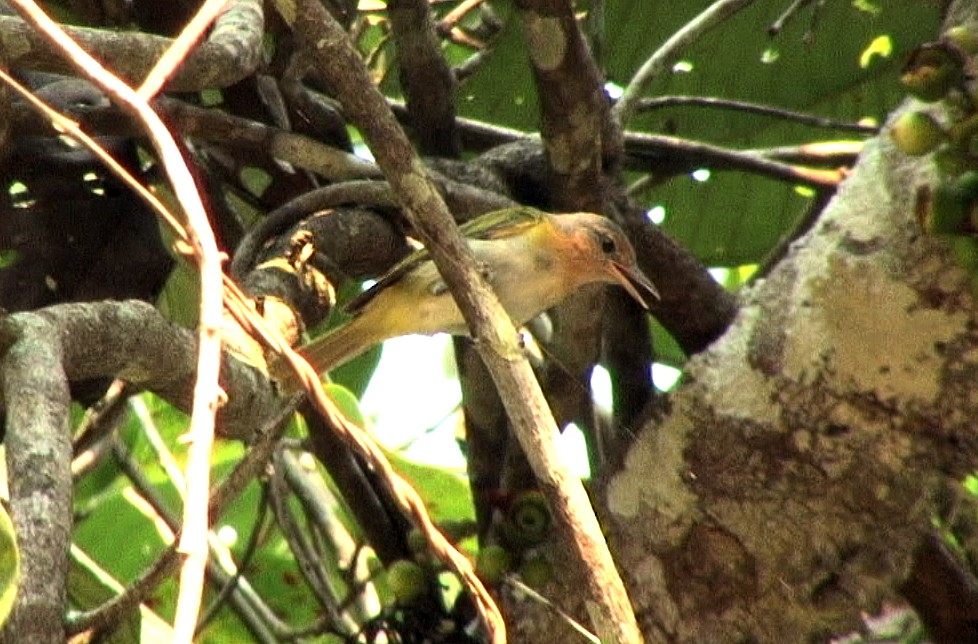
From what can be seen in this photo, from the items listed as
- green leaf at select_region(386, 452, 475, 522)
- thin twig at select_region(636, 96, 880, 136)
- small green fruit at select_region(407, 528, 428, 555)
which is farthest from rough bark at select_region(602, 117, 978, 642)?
green leaf at select_region(386, 452, 475, 522)

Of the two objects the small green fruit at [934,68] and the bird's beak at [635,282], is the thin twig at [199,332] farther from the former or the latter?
the bird's beak at [635,282]

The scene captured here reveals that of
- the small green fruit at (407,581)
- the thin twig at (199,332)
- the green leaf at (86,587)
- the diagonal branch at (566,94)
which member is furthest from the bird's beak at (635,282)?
the thin twig at (199,332)

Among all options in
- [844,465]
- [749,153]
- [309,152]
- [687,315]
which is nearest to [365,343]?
[309,152]

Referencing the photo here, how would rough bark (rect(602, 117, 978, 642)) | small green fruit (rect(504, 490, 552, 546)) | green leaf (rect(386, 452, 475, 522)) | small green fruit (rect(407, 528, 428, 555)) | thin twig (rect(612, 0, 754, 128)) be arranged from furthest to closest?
green leaf (rect(386, 452, 475, 522)) < thin twig (rect(612, 0, 754, 128)) < small green fruit (rect(407, 528, 428, 555)) < small green fruit (rect(504, 490, 552, 546)) < rough bark (rect(602, 117, 978, 642))

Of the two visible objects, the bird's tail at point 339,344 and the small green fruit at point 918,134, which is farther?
the bird's tail at point 339,344

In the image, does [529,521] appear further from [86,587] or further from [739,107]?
[739,107]

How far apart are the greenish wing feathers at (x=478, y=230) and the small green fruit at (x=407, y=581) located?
584mm

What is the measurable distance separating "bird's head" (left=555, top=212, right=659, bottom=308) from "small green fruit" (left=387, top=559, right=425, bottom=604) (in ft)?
2.16

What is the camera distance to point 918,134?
76.1 inches

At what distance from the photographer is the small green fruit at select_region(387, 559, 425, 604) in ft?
7.91

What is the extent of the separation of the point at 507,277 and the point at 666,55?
57 cm

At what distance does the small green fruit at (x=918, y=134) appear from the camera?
193 cm

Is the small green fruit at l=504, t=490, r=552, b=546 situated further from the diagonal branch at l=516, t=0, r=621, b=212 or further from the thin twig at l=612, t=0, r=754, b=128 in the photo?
the thin twig at l=612, t=0, r=754, b=128

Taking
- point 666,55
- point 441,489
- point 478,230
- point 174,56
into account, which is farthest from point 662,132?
point 174,56
